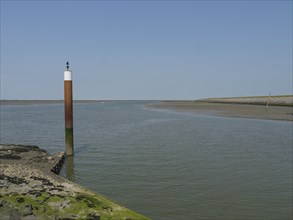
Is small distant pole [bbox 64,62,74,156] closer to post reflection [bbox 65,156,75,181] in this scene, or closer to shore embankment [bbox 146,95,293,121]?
post reflection [bbox 65,156,75,181]

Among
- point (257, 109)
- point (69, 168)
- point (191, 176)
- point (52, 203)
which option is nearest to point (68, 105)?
point (69, 168)

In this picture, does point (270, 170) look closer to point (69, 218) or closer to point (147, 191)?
point (147, 191)

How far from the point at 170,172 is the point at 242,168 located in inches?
163

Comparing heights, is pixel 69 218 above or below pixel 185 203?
above

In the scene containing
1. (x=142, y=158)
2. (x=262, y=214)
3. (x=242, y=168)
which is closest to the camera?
(x=262, y=214)

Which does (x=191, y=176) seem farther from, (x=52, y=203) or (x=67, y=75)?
(x=67, y=75)

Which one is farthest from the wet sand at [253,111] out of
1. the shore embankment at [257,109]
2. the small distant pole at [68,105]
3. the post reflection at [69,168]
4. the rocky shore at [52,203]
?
the rocky shore at [52,203]

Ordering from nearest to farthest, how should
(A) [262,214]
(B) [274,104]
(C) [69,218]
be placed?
(C) [69,218] < (A) [262,214] < (B) [274,104]

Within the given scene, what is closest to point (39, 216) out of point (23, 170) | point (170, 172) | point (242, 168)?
point (23, 170)

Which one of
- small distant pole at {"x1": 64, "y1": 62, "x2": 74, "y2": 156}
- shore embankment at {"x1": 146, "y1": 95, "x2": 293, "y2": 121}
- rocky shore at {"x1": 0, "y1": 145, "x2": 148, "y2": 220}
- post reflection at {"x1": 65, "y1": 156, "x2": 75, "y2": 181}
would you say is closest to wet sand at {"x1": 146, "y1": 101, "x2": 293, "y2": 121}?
shore embankment at {"x1": 146, "y1": 95, "x2": 293, "y2": 121}

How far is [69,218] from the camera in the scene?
7.08 metres

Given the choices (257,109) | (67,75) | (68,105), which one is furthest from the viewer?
(257,109)

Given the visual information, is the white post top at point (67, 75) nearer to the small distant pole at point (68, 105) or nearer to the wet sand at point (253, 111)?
the small distant pole at point (68, 105)

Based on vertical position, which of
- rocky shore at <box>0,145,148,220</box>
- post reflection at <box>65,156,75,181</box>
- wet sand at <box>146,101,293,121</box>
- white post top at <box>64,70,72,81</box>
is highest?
white post top at <box>64,70,72,81</box>
